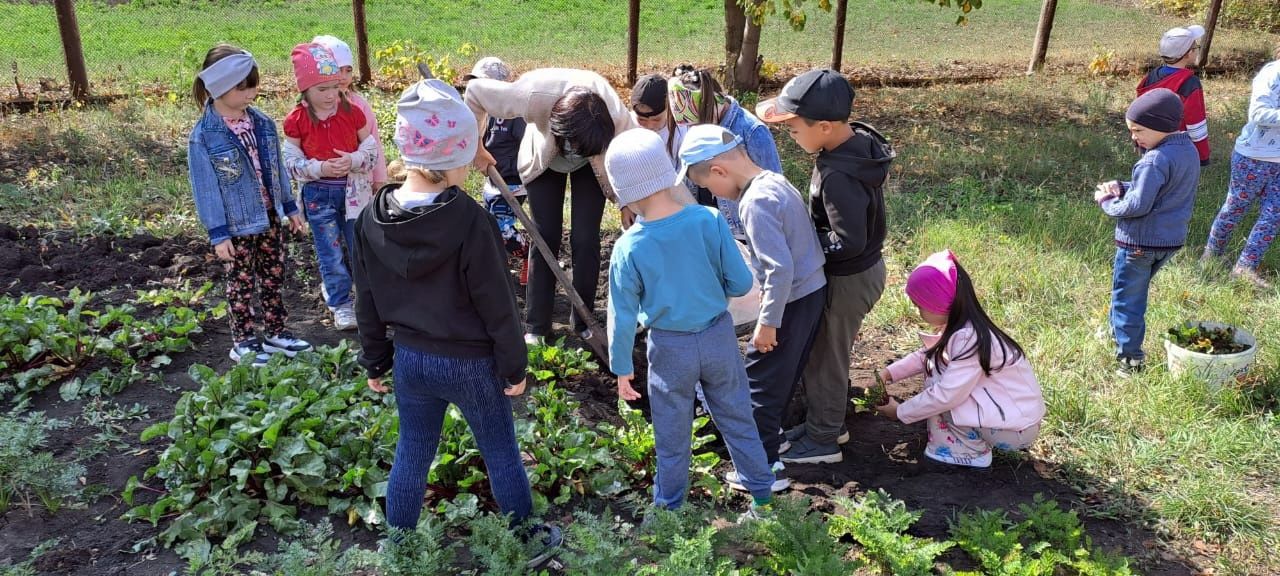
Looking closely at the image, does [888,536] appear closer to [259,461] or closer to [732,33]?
[259,461]

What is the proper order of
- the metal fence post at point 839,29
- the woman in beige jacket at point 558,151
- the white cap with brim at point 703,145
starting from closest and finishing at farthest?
the white cap with brim at point 703,145 → the woman in beige jacket at point 558,151 → the metal fence post at point 839,29

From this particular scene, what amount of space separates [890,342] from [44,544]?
3988mm

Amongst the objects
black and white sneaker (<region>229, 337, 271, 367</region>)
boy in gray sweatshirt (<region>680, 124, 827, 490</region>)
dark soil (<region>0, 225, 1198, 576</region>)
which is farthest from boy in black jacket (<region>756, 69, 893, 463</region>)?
black and white sneaker (<region>229, 337, 271, 367</region>)

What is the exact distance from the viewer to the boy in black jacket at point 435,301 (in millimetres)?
2512

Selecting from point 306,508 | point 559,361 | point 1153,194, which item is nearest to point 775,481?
point 559,361

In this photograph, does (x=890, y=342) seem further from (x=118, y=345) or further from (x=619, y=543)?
(x=118, y=345)

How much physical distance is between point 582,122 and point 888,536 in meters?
2.11

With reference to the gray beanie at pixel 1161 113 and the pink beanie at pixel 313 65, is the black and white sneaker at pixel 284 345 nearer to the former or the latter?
the pink beanie at pixel 313 65

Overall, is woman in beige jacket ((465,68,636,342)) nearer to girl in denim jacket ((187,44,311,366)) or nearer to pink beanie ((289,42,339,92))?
pink beanie ((289,42,339,92))

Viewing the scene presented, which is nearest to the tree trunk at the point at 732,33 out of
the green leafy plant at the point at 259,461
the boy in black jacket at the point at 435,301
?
the green leafy plant at the point at 259,461

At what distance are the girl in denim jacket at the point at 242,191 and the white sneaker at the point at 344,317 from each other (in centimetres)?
32

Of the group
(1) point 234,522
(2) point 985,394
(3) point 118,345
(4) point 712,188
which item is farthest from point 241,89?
(2) point 985,394

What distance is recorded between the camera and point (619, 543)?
9.68 feet

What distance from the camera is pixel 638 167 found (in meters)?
2.74
